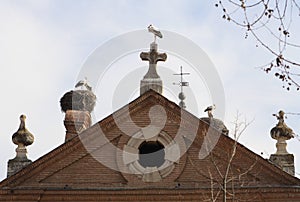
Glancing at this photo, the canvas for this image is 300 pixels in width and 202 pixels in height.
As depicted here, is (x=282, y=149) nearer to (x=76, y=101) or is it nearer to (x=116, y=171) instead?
(x=116, y=171)

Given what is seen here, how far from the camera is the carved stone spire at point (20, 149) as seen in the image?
17547mm

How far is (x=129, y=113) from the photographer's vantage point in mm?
17562

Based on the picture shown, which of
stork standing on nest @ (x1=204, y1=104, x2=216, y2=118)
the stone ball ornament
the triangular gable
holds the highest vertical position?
stork standing on nest @ (x1=204, y1=104, x2=216, y2=118)

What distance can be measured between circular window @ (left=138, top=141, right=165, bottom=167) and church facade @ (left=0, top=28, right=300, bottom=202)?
3 cm

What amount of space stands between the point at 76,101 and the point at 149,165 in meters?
6.44

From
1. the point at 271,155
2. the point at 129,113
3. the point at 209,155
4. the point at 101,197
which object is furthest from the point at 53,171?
the point at 271,155

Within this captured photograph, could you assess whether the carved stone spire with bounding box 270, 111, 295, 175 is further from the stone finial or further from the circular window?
the circular window

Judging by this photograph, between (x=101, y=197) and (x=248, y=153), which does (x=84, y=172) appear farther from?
(x=248, y=153)

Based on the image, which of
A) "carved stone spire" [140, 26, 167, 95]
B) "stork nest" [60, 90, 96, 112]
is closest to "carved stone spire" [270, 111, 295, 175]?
"carved stone spire" [140, 26, 167, 95]

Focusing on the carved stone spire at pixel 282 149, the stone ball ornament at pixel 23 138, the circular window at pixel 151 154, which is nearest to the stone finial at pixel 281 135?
the carved stone spire at pixel 282 149

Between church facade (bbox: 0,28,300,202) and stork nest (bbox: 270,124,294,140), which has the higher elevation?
stork nest (bbox: 270,124,294,140)

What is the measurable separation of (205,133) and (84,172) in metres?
3.36

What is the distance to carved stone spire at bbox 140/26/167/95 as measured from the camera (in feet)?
64.2

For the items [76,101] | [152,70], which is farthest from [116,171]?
[76,101]
